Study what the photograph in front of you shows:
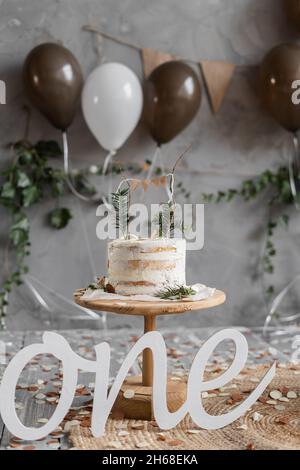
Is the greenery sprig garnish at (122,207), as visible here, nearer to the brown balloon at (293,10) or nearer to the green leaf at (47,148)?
the green leaf at (47,148)

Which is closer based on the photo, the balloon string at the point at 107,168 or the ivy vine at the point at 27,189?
the ivy vine at the point at 27,189

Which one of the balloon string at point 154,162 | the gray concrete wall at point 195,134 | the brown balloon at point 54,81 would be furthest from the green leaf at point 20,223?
the balloon string at point 154,162

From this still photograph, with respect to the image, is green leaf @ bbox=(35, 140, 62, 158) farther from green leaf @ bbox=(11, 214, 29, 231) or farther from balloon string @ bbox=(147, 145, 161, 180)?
balloon string @ bbox=(147, 145, 161, 180)

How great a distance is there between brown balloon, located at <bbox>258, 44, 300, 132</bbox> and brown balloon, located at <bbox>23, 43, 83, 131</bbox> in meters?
1.07

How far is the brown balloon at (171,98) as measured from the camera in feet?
12.6

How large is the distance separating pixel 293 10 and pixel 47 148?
5.44ft

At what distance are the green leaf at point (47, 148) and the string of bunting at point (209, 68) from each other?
68 cm

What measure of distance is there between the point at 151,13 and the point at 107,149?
2.96 ft

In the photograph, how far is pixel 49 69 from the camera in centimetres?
376

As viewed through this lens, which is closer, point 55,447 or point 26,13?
point 55,447

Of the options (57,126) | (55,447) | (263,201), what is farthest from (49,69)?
(55,447)

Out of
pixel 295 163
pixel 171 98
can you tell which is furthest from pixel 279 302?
pixel 171 98

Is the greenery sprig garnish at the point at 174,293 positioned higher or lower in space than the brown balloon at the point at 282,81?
lower
